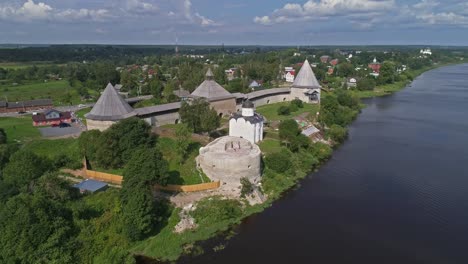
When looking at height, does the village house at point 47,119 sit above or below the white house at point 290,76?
below

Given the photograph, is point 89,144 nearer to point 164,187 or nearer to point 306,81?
point 164,187

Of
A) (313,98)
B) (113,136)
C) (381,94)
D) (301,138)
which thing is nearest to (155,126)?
(113,136)

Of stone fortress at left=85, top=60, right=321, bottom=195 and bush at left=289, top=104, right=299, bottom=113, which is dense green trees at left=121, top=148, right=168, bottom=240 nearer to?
stone fortress at left=85, top=60, right=321, bottom=195

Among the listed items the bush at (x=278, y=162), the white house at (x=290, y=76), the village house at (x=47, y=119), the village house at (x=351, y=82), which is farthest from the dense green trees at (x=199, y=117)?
the village house at (x=351, y=82)

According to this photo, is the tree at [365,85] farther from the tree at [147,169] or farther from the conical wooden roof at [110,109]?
the tree at [147,169]

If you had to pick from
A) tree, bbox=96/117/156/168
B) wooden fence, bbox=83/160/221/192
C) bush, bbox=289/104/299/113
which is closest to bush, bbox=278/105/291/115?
bush, bbox=289/104/299/113

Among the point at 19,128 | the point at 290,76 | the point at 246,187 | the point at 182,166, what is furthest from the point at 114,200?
→ the point at 290,76
